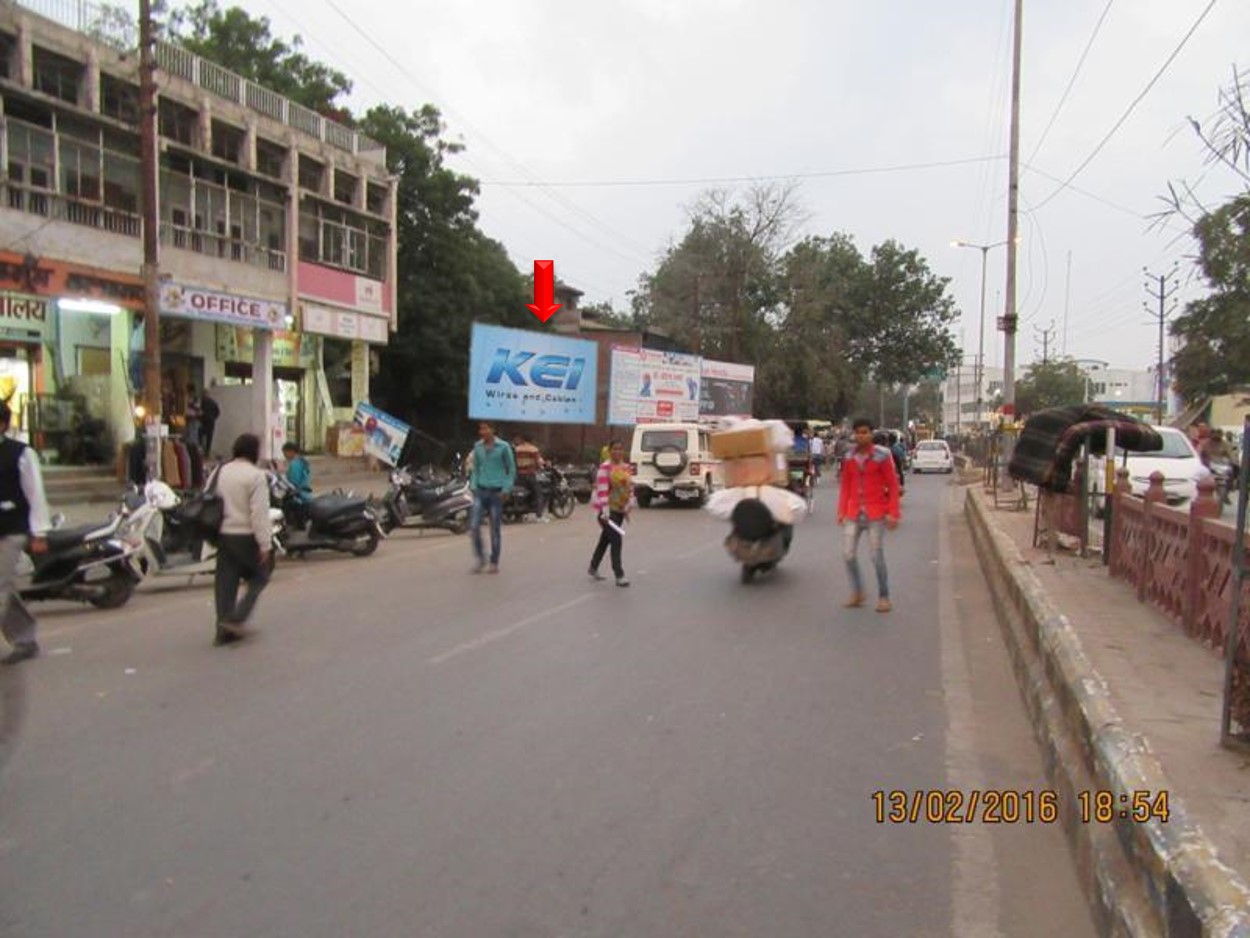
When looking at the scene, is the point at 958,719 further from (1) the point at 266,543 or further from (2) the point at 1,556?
(2) the point at 1,556

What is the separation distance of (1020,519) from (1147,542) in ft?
27.7

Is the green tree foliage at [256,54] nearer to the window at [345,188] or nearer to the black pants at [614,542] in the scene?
the window at [345,188]

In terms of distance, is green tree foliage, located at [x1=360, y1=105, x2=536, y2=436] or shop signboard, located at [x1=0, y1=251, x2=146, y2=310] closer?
shop signboard, located at [x1=0, y1=251, x2=146, y2=310]

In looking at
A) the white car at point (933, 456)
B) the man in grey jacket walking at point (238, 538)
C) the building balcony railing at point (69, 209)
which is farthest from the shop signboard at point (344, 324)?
the white car at point (933, 456)

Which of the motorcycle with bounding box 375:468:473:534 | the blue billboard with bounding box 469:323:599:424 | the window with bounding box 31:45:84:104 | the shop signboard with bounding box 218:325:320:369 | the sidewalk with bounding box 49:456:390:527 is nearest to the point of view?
the motorcycle with bounding box 375:468:473:534

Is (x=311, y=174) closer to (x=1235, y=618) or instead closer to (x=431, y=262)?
(x=431, y=262)

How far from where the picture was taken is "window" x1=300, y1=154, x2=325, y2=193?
2806 centimetres

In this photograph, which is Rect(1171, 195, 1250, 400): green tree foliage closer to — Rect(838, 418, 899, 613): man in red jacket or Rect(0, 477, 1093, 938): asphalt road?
Rect(0, 477, 1093, 938): asphalt road

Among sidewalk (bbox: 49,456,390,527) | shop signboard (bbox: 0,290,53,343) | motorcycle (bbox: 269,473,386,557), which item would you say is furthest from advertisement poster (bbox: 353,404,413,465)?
motorcycle (bbox: 269,473,386,557)

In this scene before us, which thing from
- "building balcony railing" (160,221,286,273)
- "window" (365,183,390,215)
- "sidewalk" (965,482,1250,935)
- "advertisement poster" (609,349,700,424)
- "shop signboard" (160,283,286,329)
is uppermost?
"window" (365,183,390,215)

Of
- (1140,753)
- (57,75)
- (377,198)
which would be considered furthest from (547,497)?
(1140,753)

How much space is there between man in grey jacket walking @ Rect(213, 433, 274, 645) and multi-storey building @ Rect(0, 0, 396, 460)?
1389cm

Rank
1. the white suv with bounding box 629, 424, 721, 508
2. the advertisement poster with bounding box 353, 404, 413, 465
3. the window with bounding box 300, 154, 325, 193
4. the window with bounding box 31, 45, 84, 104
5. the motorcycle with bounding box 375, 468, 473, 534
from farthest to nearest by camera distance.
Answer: the window with bounding box 300, 154, 325, 193 < the advertisement poster with bounding box 353, 404, 413, 465 < the white suv with bounding box 629, 424, 721, 508 < the window with bounding box 31, 45, 84, 104 < the motorcycle with bounding box 375, 468, 473, 534

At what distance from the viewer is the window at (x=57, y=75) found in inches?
795
